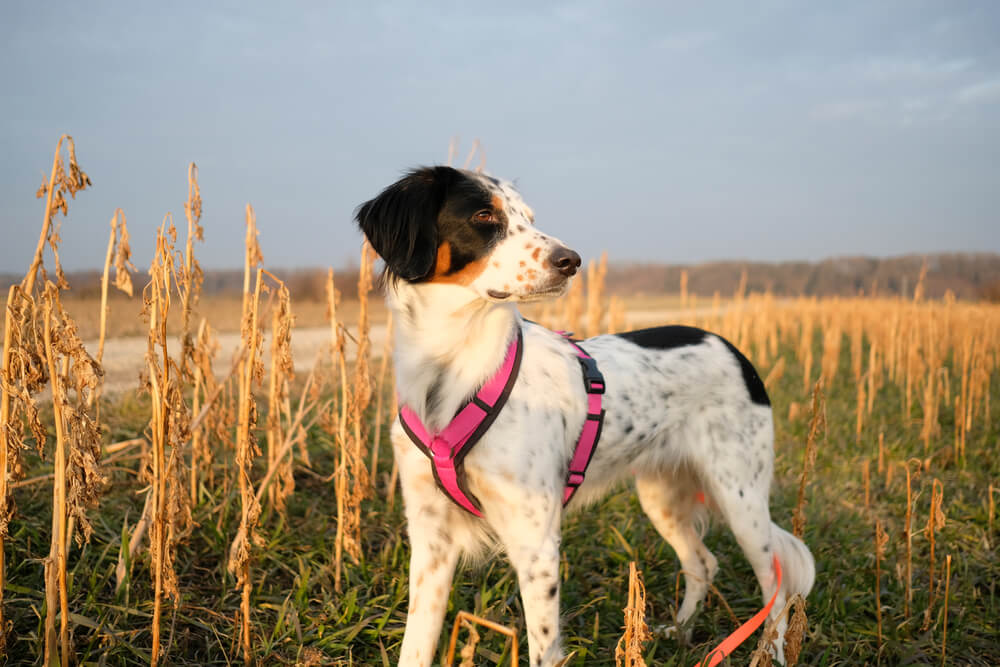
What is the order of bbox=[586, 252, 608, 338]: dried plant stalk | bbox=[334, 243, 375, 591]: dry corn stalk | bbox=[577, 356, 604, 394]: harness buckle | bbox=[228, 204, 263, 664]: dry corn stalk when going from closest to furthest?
bbox=[228, 204, 263, 664]: dry corn stalk
bbox=[577, 356, 604, 394]: harness buckle
bbox=[334, 243, 375, 591]: dry corn stalk
bbox=[586, 252, 608, 338]: dried plant stalk

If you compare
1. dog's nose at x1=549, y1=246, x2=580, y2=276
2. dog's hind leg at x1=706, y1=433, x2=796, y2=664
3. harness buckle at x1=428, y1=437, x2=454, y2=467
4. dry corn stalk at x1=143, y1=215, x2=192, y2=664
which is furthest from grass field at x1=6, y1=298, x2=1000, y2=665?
dog's nose at x1=549, y1=246, x2=580, y2=276

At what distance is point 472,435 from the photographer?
2180mm

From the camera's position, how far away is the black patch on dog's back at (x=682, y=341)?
2959mm

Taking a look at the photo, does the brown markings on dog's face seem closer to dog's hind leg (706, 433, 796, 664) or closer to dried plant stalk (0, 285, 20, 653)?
dried plant stalk (0, 285, 20, 653)

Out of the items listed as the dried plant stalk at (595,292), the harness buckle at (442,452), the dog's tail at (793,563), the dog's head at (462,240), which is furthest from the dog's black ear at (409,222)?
the dried plant stalk at (595,292)

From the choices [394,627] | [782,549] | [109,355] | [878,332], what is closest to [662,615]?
[782,549]

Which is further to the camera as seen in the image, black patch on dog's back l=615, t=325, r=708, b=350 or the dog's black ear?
black patch on dog's back l=615, t=325, r=708, b=350

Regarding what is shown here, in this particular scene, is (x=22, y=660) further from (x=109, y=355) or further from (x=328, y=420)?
(x=109, y=355)

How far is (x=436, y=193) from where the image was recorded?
235 cm

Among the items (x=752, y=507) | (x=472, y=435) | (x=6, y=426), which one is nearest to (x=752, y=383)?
(x=752, y=507)

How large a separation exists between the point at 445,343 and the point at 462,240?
0.38 metres

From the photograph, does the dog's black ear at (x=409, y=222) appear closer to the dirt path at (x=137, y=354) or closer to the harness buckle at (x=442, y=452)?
the harness buckle at (x=442, y=452)

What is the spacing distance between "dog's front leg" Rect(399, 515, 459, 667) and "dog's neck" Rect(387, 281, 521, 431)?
1.30 feet

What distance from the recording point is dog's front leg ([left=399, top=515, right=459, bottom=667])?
2.26 meters
